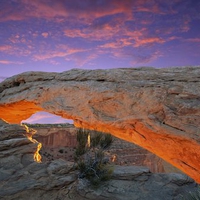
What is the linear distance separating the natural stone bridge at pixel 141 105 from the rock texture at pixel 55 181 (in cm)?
475

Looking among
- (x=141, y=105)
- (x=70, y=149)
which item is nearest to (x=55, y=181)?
(x=141, y=105)

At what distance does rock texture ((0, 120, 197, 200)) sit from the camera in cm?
946

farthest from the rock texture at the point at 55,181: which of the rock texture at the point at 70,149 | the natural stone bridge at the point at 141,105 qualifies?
the rock texture at the point at 70,149

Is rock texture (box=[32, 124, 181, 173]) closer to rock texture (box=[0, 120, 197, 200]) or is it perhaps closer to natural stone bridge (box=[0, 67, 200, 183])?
rock texture (box=[0, 120, 197, 200])

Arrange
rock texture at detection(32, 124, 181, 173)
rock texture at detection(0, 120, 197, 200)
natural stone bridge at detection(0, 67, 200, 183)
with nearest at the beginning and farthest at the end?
natural stone bridge at detection(0, 67, 200, 183) → rock texture at detection(0, 120, 197, 200) → rock texture at detection(32, 124, 181, 173)

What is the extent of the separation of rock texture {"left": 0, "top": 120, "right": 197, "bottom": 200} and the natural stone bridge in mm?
4751

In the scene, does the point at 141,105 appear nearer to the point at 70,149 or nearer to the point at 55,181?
the point at 55,181

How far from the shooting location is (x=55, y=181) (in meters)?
10.2

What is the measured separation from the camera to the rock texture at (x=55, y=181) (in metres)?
9.46

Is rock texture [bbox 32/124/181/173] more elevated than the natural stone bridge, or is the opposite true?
the natural stone bridge

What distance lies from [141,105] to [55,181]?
7038 millimetres

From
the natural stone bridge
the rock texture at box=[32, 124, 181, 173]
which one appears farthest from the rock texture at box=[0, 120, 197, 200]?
the rock texture at box=[32, 124, 181, 173]

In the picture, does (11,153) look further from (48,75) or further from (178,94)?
(178,94)

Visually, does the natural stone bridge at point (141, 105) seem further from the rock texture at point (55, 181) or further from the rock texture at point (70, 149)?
the rock texture at point (70, 149)
